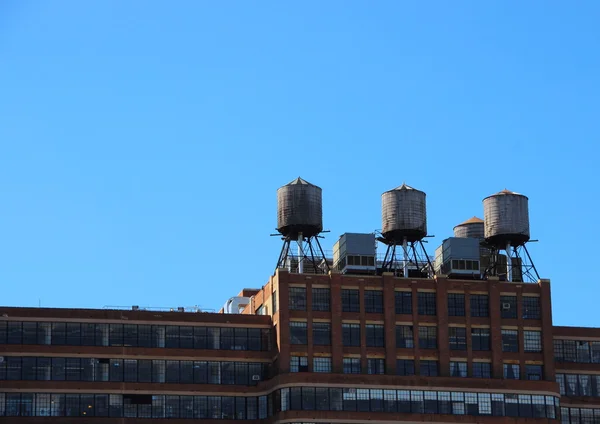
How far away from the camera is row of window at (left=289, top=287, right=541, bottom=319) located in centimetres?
16612


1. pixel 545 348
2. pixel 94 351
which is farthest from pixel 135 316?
pixel 545 348

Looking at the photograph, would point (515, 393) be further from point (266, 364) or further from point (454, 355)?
point (266, 364)

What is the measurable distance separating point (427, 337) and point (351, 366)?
378 inches

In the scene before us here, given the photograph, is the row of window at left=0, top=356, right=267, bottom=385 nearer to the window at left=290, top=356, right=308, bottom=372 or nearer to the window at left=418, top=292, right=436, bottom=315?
the window at left=290, top=356, right=308, bottom=372

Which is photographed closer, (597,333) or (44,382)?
(44,382)

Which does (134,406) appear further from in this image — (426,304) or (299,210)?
(426,304)

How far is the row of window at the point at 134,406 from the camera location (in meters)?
162

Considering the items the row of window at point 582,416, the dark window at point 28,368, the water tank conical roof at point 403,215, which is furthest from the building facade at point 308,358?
the water tank conical roof at point 403,215

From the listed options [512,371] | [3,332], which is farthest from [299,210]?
[3,332]

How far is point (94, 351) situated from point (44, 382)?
6.41 m

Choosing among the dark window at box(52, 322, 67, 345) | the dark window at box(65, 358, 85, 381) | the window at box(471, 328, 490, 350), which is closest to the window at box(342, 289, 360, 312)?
the window at box(471, 328, 490, 350)

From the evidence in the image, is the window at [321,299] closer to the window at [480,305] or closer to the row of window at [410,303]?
the row of window at [410,303]

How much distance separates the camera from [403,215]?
172 m

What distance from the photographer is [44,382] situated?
162 metres
